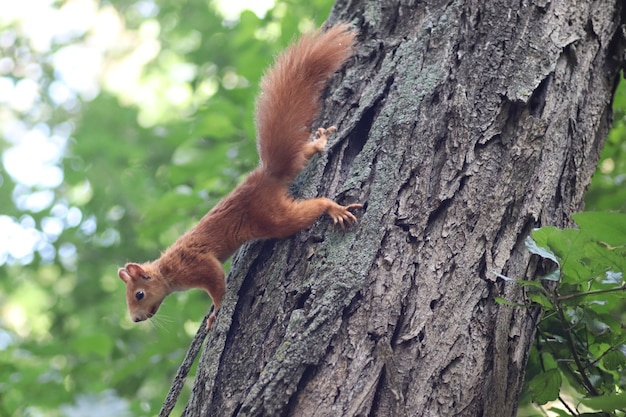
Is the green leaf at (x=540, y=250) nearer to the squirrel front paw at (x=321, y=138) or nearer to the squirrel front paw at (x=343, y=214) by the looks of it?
the squirrel front paw at (x=343, y=214)

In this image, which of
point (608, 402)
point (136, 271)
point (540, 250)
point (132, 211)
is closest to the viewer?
point (608, 402)

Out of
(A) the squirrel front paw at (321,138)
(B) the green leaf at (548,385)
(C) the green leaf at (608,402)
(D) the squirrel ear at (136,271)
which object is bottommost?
(C) the green leaf at (608,402)

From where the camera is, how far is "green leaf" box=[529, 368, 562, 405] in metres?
1.82

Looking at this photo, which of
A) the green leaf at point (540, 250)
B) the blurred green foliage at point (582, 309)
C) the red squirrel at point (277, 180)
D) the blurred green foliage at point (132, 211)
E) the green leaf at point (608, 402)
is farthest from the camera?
the blurred green foliage at point (132, 211)

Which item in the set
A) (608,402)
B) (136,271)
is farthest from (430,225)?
(136,271)

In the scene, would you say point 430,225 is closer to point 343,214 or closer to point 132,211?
point 343,214

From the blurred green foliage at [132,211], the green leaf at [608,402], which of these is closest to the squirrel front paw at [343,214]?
the green leaf at [608,402]

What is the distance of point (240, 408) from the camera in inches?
65.6

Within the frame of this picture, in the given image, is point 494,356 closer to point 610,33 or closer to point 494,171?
point 494,171

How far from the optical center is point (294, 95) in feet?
8.04

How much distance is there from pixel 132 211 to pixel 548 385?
3612 mm

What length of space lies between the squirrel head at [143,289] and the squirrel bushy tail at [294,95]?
0.97 metres

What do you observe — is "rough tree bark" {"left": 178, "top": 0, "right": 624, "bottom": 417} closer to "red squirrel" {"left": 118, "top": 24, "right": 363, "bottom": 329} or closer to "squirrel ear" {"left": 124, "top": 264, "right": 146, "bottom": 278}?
"red squirrel" {"left": 118, "top": 24, "right": 363, "bottom": 329}

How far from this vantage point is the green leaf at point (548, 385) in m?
1.82
